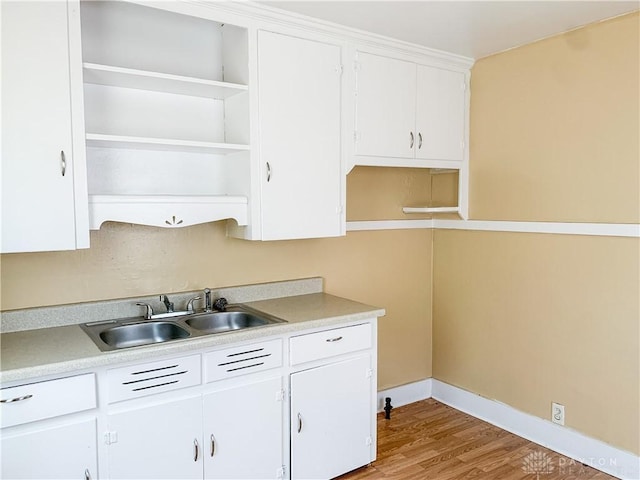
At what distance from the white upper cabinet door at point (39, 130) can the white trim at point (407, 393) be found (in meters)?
2.28

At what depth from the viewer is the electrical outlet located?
286 cm

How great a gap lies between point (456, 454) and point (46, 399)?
2.19m

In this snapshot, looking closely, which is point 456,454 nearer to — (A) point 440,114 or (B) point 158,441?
(B) point 158,441

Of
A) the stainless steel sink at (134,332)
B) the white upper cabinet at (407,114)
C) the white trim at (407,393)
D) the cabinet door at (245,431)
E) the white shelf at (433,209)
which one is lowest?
the white trim at (407,393)

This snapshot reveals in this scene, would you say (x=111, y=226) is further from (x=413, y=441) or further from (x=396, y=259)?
(x=413, y=441)

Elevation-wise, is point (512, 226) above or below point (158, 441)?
above

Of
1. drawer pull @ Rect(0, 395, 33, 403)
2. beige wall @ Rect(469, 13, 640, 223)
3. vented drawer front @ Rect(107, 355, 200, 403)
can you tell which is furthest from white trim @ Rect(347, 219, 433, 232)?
drawer pull @ Rect(0, 395, 33, 403)

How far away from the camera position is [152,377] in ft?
6.66

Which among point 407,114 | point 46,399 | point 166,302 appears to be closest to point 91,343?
point 46,399

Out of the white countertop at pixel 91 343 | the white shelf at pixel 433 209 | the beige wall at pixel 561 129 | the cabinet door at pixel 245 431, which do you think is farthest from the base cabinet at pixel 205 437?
the beige wall at pixel 561 129

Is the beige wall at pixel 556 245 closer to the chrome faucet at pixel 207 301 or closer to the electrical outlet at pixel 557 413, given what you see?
the electrical outlet at pixel 557 413

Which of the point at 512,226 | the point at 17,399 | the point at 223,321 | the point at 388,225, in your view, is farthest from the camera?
the point at 388,225

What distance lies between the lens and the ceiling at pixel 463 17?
237cm

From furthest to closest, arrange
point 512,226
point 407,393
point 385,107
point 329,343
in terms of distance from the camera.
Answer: point 407,393, point 512,226, point 385,107, point 329,343
